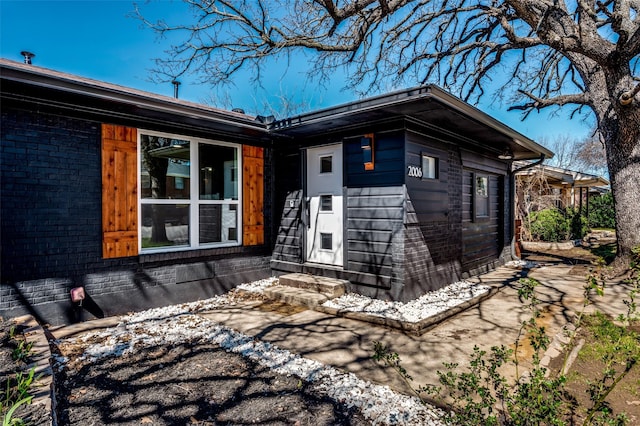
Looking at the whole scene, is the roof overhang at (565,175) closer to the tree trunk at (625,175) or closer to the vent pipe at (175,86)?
the tree trunk at (625,175)

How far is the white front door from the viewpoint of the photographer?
5.61m

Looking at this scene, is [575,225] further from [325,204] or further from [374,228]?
[325,204]

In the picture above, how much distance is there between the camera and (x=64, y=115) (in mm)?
4016

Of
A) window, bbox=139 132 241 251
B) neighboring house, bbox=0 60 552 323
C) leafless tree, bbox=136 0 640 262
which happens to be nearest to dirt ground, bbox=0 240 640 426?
neighboring house, bbox=0 60 552 323

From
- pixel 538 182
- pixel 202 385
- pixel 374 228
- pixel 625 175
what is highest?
pixel 538 182

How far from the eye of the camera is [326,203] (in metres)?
5.79

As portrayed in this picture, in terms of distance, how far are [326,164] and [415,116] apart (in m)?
1.74

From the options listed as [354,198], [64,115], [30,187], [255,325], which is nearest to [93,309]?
[30,187]

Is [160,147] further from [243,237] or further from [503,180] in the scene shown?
[503,180]

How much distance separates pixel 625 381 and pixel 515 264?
20.4ft

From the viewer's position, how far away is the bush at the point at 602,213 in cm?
1922

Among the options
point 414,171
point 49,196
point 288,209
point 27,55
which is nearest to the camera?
point 49,196

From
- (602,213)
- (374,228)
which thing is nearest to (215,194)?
(374,228)

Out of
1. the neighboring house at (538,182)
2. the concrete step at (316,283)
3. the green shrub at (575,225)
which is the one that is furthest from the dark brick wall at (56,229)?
the green shrub at (575,225)
